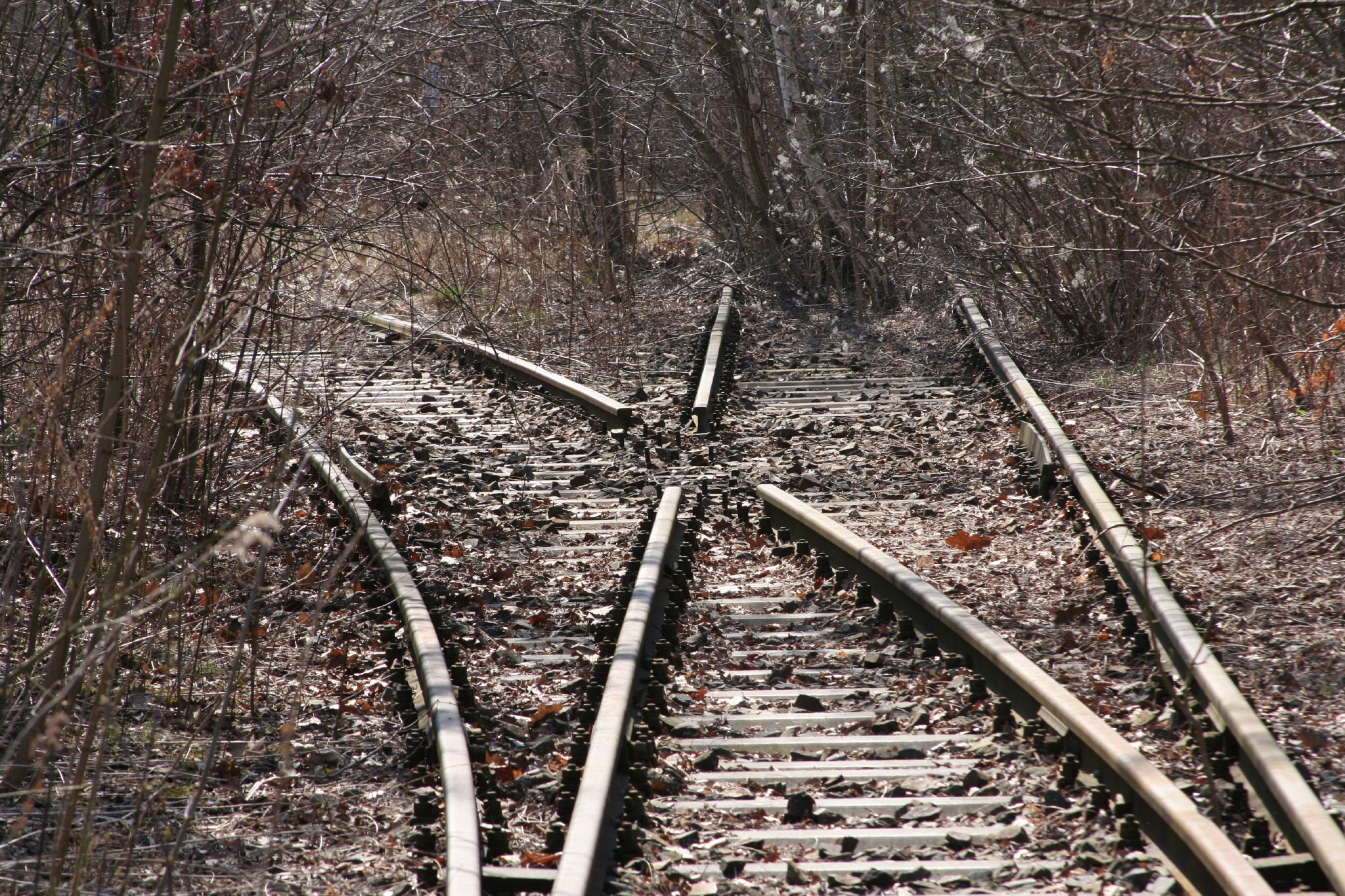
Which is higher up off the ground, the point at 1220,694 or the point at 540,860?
the point at 1220,694

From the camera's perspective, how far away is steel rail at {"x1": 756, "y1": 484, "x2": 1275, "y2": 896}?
3.25 metres

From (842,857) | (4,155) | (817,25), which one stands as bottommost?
(842,857)

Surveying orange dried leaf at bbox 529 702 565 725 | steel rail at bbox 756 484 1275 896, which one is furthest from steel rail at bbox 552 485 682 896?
steel rail at bbox 756 484 1275 896

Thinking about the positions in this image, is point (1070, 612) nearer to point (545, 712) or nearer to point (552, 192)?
point (545, 712)

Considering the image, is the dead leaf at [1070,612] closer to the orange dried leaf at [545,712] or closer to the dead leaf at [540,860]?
the orange dried leaf at [545,712]

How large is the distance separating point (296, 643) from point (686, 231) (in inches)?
695

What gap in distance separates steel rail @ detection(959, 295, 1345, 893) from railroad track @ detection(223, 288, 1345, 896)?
0.05 feet

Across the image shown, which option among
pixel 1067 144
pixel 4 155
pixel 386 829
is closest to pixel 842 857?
pixel 386 829

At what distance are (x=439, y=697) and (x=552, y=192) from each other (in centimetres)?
1072

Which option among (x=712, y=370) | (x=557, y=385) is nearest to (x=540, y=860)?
(x=557, y=385)

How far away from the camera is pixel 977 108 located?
1351 centimetres

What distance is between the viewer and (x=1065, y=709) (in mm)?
4215

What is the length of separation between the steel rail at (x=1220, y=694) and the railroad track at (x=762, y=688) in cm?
1

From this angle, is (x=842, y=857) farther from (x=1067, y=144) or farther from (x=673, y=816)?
(x=1067, y=144)
